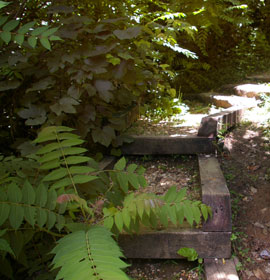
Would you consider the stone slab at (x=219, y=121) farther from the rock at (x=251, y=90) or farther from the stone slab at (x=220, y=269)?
the stone slab at (x=220, y=269)

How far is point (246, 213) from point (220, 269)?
1.92ft

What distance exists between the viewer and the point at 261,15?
7625 millimetres

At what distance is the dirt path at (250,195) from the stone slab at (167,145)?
0.25m

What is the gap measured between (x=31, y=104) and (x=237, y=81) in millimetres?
4587

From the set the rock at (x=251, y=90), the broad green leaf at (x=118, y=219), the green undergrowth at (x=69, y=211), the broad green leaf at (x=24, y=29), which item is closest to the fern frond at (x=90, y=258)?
the green undergrowth at (x=69, y=211)

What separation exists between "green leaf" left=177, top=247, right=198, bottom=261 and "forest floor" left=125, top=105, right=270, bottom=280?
7cm

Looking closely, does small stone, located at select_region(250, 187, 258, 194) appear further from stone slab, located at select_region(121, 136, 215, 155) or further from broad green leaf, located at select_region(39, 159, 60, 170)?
Result: broad green leaf, located at select_region(39, 159, 60, 170)

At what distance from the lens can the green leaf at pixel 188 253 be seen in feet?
7.07

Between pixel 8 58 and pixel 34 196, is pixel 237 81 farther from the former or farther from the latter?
pixel 34 196

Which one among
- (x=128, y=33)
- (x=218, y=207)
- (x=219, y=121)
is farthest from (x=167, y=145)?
(x=128, y=33)

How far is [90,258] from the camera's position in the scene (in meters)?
1.00

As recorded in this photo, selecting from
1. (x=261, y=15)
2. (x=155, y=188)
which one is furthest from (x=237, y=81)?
(x=155, y=188)

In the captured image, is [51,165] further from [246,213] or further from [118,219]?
[246,213]

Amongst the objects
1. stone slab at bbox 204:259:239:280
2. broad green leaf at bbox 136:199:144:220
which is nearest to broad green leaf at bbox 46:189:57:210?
broad green leaf at bbox 136:199:144:220
